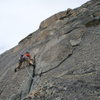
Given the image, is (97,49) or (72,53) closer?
(97,49)

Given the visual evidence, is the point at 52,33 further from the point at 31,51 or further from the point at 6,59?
the point at 6,59

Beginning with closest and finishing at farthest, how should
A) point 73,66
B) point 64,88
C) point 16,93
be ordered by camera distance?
point 64,88 < point 73,66 < point 16,93

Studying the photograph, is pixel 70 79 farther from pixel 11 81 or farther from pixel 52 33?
pixel 52 33

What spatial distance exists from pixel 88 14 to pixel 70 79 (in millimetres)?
9501

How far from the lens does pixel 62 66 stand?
→ 12.9 metres

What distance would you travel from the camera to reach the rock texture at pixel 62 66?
8930 mm

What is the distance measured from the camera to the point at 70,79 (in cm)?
965

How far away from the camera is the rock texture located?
893 centimetres

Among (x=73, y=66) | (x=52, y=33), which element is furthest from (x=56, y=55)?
(x=52, y=33)

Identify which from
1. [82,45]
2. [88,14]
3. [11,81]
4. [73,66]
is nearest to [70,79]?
[73,66]

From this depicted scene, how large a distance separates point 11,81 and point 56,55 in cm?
395

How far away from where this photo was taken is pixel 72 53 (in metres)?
13.9

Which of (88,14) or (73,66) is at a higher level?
(88,14)

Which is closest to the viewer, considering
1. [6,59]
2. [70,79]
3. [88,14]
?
[70,79]
